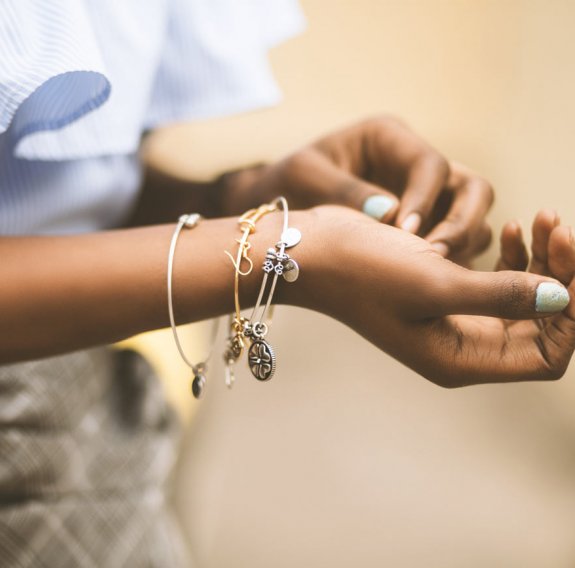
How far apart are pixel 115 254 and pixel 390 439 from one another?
2.33ft

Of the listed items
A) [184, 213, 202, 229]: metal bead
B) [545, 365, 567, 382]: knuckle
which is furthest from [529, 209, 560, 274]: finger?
[184, 213, 202, 229]: metal bead

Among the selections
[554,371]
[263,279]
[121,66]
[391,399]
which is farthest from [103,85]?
[391,399]

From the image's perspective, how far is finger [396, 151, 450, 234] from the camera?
57 cm

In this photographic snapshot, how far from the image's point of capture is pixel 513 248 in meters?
0.57

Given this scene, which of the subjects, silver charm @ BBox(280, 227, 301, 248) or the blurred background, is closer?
silver charm @ BBox(280, 227, 301, 248)

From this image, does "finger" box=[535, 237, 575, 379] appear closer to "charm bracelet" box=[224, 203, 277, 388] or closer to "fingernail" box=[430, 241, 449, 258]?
"fingernail" box=[430, 241, 449, 258]

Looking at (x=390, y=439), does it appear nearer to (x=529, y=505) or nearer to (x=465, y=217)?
(x=529, y=505)

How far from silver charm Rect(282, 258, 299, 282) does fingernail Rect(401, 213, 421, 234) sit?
12 cm

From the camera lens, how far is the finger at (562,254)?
1.53 ft

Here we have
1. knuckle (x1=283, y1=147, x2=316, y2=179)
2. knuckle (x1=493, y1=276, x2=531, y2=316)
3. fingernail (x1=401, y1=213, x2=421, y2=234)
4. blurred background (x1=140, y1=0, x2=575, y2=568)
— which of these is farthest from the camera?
blurred background (x1=140, y1=0, x2=575, y2=568)

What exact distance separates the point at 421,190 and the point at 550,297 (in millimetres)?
208

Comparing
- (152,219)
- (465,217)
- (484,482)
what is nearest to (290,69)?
(152,219)

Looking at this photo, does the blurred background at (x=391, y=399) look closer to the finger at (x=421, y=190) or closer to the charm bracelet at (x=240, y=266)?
the finger at (x=421, y=190)

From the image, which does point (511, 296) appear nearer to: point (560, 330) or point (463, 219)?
point (560, 330)
